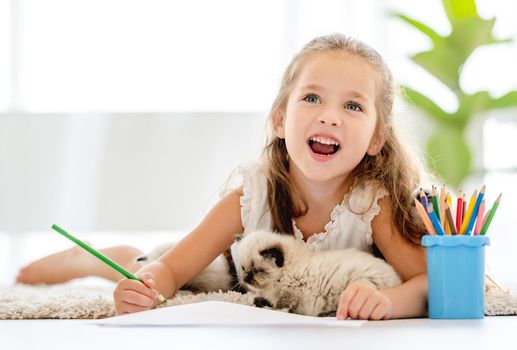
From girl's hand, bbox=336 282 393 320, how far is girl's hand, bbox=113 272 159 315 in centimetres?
31

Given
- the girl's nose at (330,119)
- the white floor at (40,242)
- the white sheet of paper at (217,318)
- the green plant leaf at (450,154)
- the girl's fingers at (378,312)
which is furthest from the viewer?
the white floor at (40,242)

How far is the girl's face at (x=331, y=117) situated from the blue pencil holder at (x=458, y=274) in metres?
0.31

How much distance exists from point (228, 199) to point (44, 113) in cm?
146

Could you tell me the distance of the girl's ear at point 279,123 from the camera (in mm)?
1644

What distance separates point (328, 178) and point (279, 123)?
225 mm

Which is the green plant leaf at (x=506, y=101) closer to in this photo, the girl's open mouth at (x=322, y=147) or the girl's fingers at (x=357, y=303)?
the girl's open mouth at (x=322, y=147)

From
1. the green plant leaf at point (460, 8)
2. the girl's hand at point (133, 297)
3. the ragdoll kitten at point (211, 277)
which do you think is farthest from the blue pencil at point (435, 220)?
the green plant leaf at point (460, 8)

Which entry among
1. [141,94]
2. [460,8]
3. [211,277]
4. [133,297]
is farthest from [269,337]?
[460,8]

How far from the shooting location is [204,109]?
2.90 meters

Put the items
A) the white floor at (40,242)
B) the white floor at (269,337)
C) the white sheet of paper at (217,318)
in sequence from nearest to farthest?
the white floor at (269,337) → the white sheet of paper at (217,318) → the white floor at (40,242)

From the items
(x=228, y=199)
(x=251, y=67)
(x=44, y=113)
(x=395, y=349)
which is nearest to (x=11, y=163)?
(x=44, y=113)

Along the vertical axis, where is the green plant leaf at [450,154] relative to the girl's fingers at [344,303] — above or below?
above

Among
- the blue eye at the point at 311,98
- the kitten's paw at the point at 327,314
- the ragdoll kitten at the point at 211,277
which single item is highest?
the blue eye at the point at 311,98

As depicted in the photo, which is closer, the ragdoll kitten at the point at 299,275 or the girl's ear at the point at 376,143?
the ragdoll kitten at the point at 299,275
